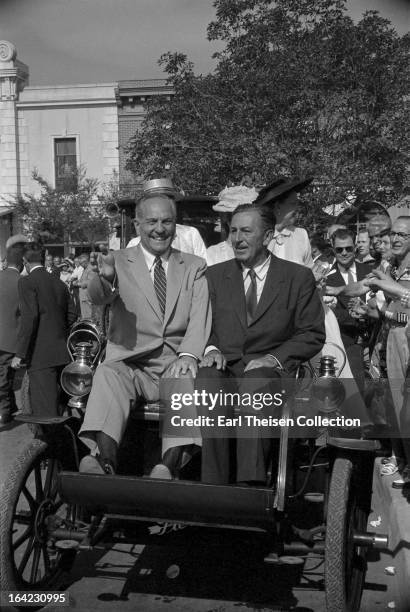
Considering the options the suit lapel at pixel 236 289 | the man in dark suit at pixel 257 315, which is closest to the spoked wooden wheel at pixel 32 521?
the man in dark suit at pixel 257 315

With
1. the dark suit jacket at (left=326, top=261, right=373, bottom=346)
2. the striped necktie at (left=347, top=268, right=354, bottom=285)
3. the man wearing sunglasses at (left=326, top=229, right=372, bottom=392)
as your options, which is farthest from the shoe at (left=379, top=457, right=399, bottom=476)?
the striped necktie at (left=347, top=268, right=354, bottom=285)

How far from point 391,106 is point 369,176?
1.23m

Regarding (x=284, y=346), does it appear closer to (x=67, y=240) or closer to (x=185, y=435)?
(x=185, y=435)

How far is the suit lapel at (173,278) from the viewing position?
471 cm

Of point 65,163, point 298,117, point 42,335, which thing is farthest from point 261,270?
point 65,163

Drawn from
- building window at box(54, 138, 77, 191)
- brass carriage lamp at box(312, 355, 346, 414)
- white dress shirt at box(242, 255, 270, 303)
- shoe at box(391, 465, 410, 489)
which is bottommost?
shoe at box(391, 465, 410, 489)

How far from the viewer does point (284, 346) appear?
4.52 meters

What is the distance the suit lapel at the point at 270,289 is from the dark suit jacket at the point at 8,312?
5.39 meters

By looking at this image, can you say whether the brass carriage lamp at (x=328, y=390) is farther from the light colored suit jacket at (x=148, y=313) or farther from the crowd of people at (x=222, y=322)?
the light colored suit jacket at (x=148, y=313)

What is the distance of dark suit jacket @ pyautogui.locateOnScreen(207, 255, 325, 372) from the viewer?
4547 mm

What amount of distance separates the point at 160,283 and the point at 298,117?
9.84m

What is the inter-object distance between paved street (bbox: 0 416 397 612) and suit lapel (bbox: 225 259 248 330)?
124 centimetres

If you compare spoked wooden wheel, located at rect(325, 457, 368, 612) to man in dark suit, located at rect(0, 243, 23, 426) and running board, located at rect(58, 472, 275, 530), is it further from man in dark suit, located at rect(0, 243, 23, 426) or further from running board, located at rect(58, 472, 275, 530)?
man in dark suit, located at rect(0, 243, 23, 426)

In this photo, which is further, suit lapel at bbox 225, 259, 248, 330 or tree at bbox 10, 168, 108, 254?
Answer: tree at bbox 10, 168, 108, 254
